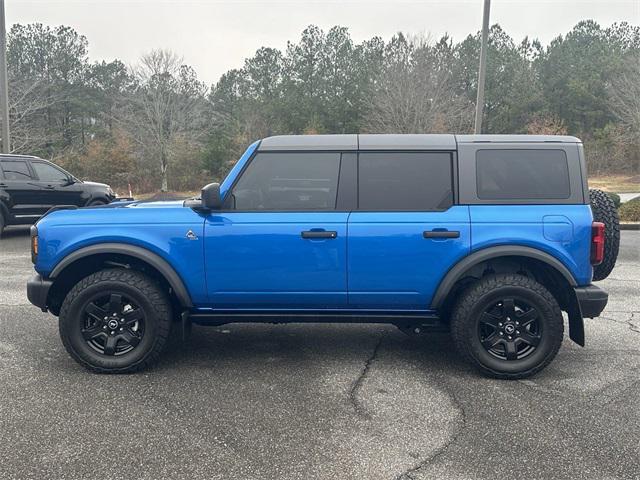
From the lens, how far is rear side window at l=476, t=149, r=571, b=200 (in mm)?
3984

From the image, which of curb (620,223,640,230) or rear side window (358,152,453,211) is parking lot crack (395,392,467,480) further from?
curb (620,223,640,230)

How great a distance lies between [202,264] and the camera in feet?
13.2

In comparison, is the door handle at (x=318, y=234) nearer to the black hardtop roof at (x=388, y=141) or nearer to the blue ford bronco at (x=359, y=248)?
the blue ford bronco at (x=359, y=248)

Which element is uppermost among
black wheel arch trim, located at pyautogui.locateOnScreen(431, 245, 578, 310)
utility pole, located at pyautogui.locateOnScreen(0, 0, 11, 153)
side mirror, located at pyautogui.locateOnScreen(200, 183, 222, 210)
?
utility pole, located at pyautogui.locateOnScreen(0, 0, 11, 153)

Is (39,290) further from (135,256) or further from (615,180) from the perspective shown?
(615,180)

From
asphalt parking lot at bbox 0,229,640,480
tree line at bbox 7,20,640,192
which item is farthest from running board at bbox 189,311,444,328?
tree line at bbox 7,20,640,192

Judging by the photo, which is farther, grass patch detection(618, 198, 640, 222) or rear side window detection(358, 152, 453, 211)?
grass patch detection(618, 198, 640, 222)

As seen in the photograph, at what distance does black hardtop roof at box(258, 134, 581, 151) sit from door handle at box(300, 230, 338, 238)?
2.19 ft

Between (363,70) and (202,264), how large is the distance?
44018 mm

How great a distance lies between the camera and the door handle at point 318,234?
394 centimetres

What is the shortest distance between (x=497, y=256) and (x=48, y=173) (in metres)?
10.4

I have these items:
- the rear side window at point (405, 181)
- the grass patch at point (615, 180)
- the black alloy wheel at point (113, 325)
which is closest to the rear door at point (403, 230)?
the rear side window at point (405, 181)

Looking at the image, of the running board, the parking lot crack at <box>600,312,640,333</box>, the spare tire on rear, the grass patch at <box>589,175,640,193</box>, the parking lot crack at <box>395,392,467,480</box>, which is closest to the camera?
the parking lot crack at <box>395,392,467,480</box>

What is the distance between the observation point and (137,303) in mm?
4027
